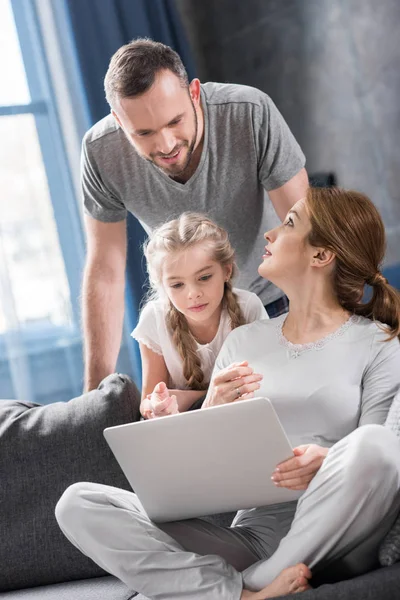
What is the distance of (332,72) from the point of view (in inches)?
138

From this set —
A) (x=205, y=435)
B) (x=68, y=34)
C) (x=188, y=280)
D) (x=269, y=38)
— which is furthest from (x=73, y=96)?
(x=205, y=435)

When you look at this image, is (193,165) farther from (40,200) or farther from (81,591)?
(40,200)

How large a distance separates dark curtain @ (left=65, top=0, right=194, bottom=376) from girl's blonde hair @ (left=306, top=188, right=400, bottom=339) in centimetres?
194

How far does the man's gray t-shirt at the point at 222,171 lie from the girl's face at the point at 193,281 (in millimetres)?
227

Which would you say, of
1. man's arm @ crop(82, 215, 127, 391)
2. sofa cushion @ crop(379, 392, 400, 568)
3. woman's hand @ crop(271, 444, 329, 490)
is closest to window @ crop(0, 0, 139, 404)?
man's arm @ crop(82, 215, 127, 391)

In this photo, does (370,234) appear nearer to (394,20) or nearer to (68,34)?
(394,20)

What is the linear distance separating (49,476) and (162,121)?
0.85m

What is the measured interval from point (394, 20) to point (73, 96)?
143 cm

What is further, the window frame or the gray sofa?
the window frame

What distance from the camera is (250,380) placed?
5.38 ft

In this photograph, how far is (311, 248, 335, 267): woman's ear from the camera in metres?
1.86

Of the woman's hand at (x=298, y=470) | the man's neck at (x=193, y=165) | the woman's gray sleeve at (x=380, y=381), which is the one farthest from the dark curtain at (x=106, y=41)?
the woman's hand at (x=298, y=470)

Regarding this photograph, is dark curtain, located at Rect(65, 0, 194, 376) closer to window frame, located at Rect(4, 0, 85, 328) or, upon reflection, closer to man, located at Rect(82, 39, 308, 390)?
window frame, located at Rect(4, 0, 85, 328)

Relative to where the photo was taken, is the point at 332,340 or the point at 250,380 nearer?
the point at 250,380
